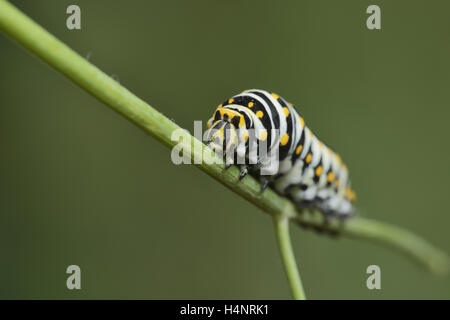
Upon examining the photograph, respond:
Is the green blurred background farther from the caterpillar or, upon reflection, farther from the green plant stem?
the green plant stem

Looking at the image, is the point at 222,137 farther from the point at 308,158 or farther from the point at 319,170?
the point at 319,170

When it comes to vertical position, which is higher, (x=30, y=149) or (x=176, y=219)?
(x=30, y=149)

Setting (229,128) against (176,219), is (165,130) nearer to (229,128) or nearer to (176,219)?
(229,128)

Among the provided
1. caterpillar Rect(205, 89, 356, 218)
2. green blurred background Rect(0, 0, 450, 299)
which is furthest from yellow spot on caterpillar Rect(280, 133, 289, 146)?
green blurred background Rect(0, 0, 450, 299)

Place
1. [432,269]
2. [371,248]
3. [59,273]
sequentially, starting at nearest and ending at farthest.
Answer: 1. [432,269]
2. [59,273]
3. [371,248]

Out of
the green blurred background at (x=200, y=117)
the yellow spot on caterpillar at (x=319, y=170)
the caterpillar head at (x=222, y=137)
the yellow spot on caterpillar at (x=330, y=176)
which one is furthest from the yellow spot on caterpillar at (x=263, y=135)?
the green blurred background at (x=200, y=117)

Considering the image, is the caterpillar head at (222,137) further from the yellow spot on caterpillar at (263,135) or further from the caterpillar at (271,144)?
the yellow spot on caterpillar at (263,135)

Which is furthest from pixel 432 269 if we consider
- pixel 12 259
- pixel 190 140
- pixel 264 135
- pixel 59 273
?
pixel 12 259
